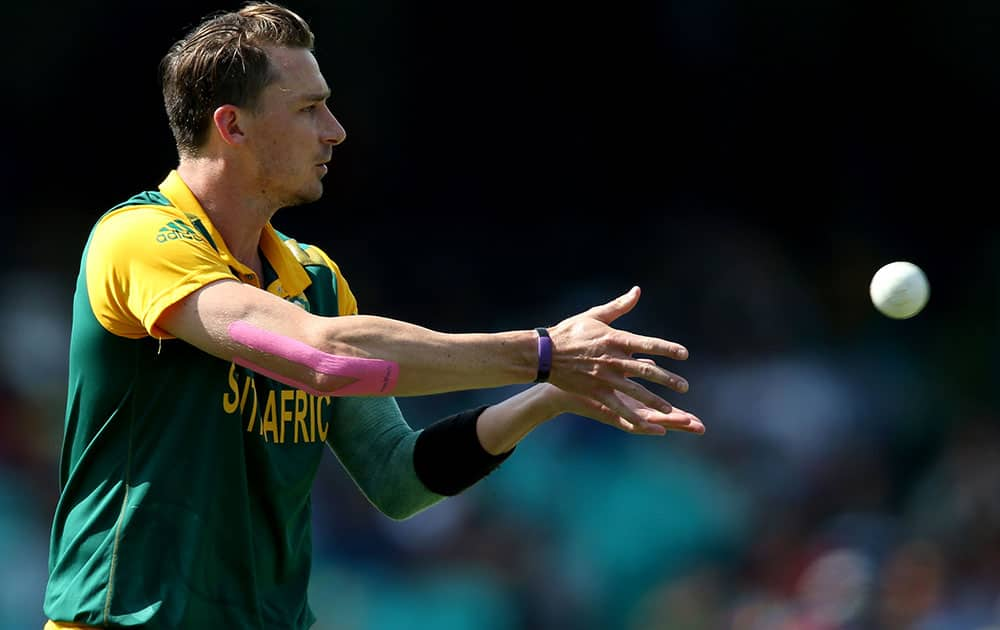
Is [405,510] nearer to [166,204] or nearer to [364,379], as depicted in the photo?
[364,379]

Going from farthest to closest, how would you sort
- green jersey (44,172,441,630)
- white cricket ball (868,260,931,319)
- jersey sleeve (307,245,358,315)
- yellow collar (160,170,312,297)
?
white cricket ball (868,260,931,319) < jersey sleeve (307,245,358,315) < yellow collar (160,170,312,297) < green jersey (44,172,441,630)

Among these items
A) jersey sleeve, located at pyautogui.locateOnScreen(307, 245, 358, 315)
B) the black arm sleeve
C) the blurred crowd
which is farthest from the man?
the blurred crowd

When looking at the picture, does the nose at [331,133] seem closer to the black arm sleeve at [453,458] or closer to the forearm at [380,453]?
the forearm at [380,453]

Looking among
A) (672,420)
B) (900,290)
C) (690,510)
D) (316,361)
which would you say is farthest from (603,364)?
(690,510)

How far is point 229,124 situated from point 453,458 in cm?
122

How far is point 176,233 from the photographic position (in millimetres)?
3570

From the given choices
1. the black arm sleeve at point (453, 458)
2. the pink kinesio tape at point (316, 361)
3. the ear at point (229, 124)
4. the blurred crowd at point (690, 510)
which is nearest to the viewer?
the pink kinesio tape at point (316, 361)

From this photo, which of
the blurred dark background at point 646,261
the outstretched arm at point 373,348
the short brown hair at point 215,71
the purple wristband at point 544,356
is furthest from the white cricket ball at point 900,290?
the blurred dark background at point 646,261

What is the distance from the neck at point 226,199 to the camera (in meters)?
3.95

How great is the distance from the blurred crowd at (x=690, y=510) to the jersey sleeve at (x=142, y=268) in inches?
214

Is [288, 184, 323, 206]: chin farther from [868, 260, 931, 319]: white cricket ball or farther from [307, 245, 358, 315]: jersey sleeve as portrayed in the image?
[868, 260, 931, 319]: white cricket ball

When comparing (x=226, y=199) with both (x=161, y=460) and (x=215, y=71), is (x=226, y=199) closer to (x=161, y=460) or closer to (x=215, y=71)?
(x=215, y=71)

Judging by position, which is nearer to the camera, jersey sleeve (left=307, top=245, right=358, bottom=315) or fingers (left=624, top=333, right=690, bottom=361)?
fingers (left=624, top=333, right=690, bottom=361)

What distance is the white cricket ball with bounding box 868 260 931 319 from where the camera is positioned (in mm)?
5484
